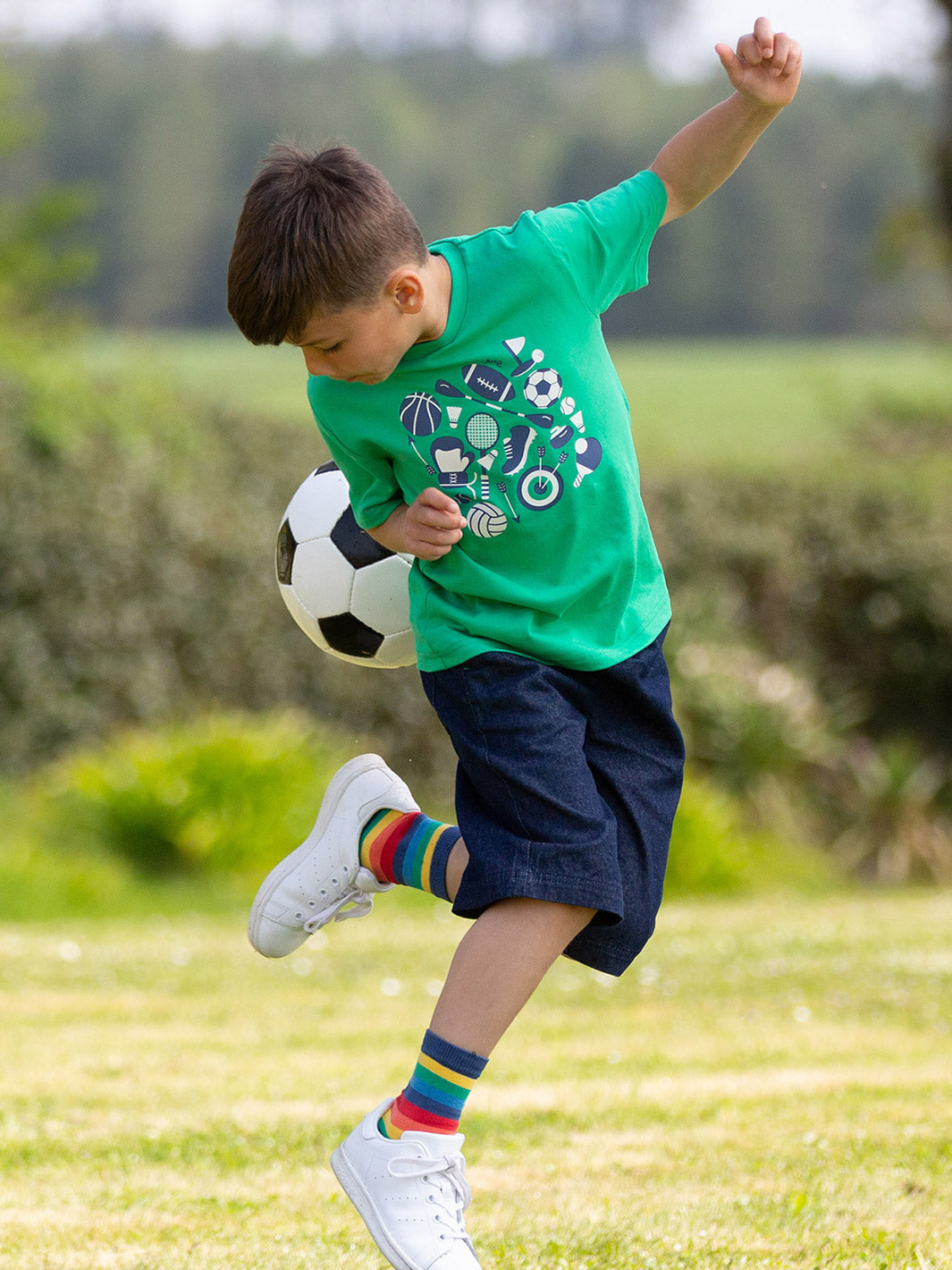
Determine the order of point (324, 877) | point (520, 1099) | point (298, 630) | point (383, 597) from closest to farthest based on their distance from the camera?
point (324, 877) → point (383, 597) → point (520, 1099) → point (298, 630)

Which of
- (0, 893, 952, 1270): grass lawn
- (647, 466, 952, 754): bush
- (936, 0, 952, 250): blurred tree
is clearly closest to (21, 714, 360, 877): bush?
(0, 893, 952, 1270): grass lawn

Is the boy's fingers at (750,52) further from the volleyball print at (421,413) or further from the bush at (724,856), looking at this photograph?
the bush at (724,856)

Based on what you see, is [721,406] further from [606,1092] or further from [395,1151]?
[395,1151]

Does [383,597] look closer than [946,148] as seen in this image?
Yes

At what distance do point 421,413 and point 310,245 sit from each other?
13.1 inches

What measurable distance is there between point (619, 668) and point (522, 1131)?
1.51m

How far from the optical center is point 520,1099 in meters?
3.81

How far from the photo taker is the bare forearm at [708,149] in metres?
2.52

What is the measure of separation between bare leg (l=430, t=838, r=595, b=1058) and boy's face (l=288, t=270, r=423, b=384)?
0.87 metres

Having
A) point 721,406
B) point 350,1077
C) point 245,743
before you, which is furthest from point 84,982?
point 721,406

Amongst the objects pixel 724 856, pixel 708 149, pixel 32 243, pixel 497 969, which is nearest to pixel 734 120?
pixel 708 149

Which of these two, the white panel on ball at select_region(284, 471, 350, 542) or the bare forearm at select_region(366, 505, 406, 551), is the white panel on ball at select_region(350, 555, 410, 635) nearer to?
the white panel on ball at select_region(284, 471, 350, 542)

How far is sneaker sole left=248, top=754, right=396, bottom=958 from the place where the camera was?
279cm

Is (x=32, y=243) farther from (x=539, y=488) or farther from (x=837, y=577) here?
(x=539, y=488)
